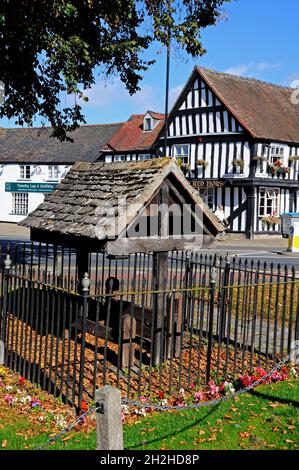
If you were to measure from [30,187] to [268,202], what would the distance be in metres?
22.0

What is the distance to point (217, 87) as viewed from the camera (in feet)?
112

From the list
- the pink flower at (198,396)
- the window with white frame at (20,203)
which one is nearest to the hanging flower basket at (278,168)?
the window with white frame at (20,203)

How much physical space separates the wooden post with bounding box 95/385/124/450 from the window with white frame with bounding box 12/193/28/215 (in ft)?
145

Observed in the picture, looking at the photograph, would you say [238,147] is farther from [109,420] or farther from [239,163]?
[109,420]

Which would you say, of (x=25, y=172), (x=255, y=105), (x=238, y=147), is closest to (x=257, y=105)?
(x=255, y=105)

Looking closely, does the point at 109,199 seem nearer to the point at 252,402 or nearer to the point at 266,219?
the point at 252,402

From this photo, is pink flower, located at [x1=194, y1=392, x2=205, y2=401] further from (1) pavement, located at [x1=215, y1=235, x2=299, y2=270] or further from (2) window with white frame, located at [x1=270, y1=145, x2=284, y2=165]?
(2) window with white frame, located at [x1=270, y1=145, x2=284, y2=165]

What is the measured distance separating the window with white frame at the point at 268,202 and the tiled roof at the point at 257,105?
3502 mm

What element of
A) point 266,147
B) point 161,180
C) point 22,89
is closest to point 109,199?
point 161,180

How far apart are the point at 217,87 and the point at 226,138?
137 inches

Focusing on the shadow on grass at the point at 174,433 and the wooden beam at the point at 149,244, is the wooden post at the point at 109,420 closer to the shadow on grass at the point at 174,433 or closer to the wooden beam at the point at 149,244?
the shadow on grass at the point at 174,433

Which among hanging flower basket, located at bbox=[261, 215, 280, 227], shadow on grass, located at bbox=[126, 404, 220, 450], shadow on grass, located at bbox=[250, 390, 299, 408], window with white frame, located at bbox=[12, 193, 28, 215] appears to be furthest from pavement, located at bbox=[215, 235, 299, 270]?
window with white frame, located at bbox=[12, 193, 28, 215]

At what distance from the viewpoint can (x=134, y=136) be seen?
4219cm

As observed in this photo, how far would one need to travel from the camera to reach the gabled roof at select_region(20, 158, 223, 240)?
686cm
